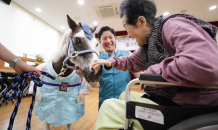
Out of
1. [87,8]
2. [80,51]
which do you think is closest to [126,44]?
[87,8]

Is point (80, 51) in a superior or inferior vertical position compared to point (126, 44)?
inferior

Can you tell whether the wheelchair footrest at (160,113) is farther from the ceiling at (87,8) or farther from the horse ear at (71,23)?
the ceiling at (87,8)

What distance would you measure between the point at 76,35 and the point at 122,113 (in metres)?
0.82

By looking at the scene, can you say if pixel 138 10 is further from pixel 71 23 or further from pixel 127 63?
pixel 71 23

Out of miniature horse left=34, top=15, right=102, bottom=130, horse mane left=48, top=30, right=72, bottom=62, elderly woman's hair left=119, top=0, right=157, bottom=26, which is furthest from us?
horse mane left=48, top=30, right=72, bottom=62

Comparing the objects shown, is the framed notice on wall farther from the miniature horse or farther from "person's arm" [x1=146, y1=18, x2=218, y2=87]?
"person's arm" [x1=146, y1=18, x2=218, y2=87]

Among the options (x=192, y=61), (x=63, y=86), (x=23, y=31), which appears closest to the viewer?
(x=192, y=61)

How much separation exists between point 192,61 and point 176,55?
0.18ft

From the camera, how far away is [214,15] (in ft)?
12.3

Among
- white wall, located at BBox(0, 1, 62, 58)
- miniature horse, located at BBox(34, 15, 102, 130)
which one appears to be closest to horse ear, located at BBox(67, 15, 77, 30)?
miniature horse, located at BBox(34, 15, 102, 130)

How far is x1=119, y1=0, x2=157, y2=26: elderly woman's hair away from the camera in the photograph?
583 millimetres

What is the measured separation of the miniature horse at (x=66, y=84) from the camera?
922mm

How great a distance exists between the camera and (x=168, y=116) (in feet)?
1.22

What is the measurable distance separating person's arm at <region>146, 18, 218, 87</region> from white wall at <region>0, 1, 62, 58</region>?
14.7 feet
